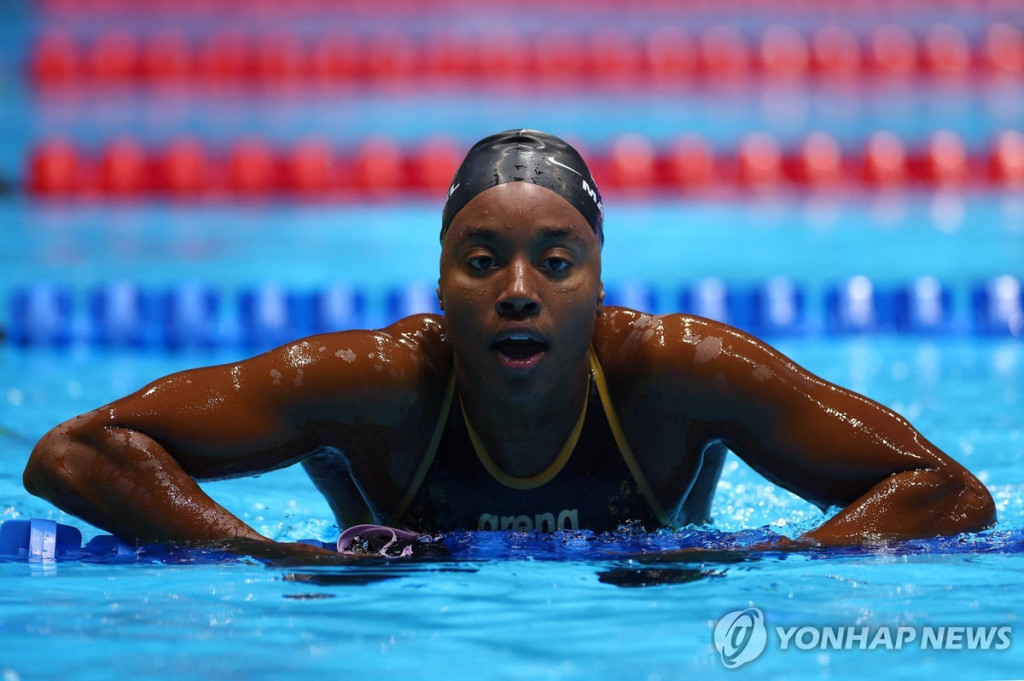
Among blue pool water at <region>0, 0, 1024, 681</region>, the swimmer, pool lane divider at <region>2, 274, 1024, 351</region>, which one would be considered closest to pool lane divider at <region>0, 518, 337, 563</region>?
blue pool water at <region>0, 0, 1024, 681</region>

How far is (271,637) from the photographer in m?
2.41

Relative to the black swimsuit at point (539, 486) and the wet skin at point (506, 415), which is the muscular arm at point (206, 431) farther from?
the black swimsuit at point (539, 486)

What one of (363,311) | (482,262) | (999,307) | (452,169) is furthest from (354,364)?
(452,169)

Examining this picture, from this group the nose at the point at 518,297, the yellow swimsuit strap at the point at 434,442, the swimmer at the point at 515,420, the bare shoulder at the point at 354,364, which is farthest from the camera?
the yellow swimsuit strap at the point at 434,442

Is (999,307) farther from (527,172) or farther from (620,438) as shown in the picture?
(527,172)

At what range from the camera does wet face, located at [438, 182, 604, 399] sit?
2.53 meters

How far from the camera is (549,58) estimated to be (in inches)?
470

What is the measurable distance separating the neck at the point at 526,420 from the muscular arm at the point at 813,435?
6.8 inches

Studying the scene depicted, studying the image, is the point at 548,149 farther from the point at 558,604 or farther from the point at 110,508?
the point at 110,508

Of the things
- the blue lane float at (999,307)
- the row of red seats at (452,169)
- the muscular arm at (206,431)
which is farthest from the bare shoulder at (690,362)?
the row of red seats at (452,169)

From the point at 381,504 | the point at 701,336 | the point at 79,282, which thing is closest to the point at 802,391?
the point at 701,336

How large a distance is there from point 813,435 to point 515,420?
57cm

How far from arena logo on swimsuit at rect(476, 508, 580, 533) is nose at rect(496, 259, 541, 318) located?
0.53m

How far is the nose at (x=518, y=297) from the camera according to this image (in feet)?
8.21
